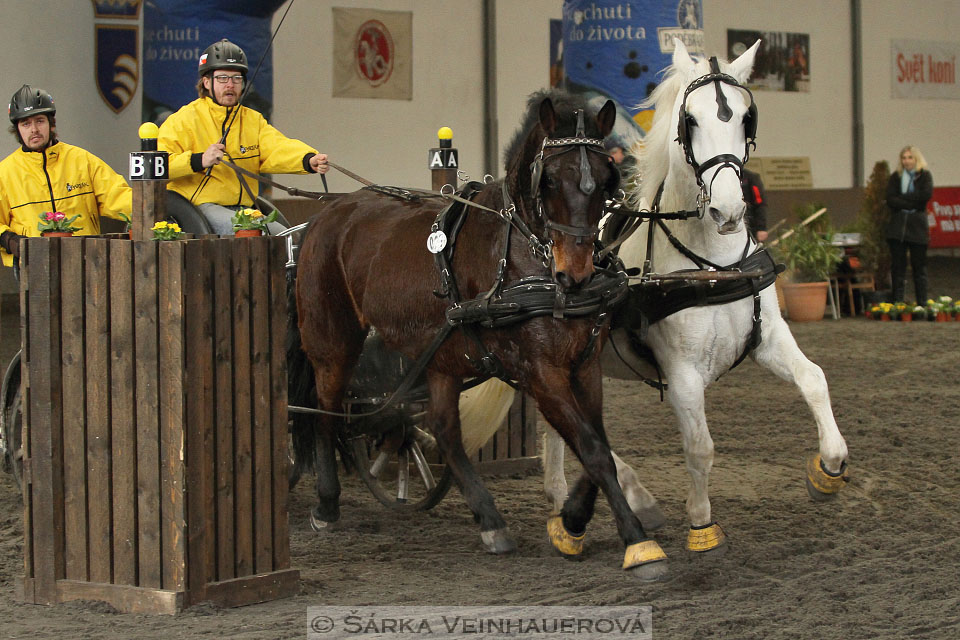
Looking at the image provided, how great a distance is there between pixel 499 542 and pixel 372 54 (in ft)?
33.8

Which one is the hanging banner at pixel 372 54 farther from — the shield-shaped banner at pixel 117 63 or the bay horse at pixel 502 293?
the bay horse at pixel 502 293

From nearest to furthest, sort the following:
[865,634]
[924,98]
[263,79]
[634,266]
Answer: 1. [865,634]
2. [634,266]
3. [263,79]
4. [924,98]

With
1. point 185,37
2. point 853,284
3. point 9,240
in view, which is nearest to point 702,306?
point 9,240

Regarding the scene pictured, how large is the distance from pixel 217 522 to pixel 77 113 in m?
9.31

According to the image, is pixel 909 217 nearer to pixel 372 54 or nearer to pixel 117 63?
pixel 372 54

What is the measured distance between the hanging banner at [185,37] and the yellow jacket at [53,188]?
140 inches

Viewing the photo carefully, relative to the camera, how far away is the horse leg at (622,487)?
4988mm

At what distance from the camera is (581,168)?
4000 mm

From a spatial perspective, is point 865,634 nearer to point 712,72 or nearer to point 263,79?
point 712,72

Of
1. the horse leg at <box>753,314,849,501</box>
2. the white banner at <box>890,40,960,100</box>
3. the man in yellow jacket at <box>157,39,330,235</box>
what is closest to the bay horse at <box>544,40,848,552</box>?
the horse leg at <box>753,314,849,501</box>

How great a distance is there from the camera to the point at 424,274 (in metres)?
4.63

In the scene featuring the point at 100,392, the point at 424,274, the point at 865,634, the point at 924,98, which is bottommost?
the point at 865,634

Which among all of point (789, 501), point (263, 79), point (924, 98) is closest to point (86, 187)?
point (789, 501)

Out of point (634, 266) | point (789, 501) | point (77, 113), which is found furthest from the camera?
point (77, 113)
